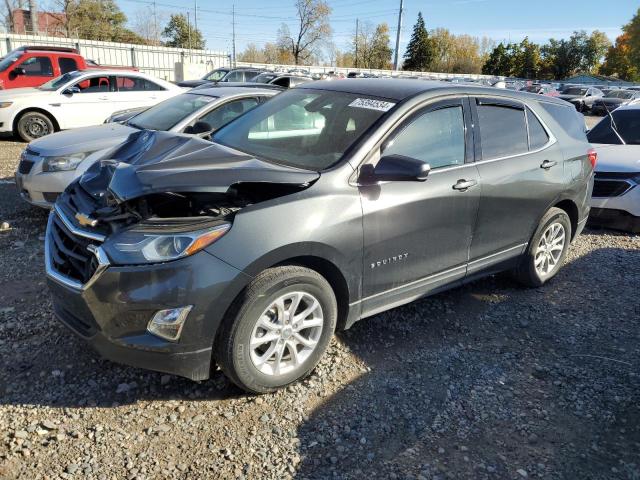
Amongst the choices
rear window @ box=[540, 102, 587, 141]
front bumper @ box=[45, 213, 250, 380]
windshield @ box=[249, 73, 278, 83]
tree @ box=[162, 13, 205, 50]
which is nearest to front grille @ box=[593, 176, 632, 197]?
rear window @ box=[540, 102, 587, 141]

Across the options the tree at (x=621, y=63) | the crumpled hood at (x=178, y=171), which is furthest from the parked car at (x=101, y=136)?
the tree at (x=621, y=63)

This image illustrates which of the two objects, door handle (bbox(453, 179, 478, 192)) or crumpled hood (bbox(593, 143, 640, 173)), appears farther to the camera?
crumpled hood (bbox(593, 143, 640, 173))

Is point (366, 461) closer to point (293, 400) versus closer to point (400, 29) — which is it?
point (293, 400)

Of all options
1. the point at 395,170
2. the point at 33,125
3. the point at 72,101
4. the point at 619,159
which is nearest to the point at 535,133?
the point at 395,170

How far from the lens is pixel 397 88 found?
3.65 metres

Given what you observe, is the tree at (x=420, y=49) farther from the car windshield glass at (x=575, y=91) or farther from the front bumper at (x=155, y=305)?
the front bumper at (x=155, y=305)

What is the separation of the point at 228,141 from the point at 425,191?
1524 millimetres

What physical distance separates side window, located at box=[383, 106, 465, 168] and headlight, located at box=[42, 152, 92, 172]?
3.92m

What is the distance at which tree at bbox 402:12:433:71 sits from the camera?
7681 centimetres

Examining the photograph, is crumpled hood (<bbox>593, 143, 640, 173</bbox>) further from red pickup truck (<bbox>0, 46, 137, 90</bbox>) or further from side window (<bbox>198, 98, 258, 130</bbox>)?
red pickup truck (<bbox>0, 46, 137, 90</bbox>)

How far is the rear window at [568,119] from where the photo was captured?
4618 millimetres

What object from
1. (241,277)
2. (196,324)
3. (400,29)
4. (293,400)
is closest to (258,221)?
(241,277)

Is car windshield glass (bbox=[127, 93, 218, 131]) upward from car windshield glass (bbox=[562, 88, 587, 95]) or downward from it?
upward

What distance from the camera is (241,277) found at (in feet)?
8.55
